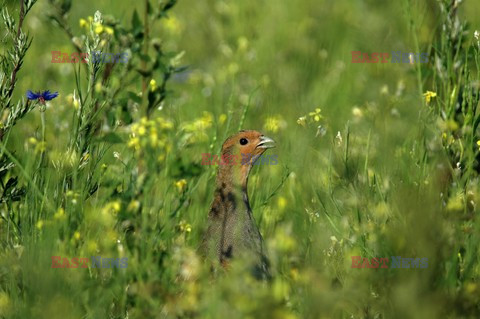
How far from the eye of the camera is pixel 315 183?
472 centimetres

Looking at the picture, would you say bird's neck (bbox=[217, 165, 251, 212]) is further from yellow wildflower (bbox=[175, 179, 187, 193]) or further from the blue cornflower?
the blue cornflower

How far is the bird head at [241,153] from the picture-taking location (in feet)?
15.9

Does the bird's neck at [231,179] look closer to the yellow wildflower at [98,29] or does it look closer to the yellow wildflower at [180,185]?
the yellow wildflower at [180,185]

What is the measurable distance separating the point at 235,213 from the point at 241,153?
1.93 ft

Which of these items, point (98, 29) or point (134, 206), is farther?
point (98, 29)

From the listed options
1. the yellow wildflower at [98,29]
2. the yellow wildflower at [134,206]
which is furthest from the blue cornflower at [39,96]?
the yellow wildflower at [134,206]

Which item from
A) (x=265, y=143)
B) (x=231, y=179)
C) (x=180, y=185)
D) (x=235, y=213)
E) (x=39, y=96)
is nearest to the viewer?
(x=180, y=185)

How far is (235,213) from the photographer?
449cm

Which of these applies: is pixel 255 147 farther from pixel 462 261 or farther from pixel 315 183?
pixel 462 261

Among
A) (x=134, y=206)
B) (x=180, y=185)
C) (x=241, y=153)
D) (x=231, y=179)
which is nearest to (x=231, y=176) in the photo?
(x=231, y=179)

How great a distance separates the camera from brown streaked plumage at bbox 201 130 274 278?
4.30 metres

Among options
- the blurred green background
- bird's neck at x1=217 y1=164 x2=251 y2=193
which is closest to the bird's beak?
the blurred green background

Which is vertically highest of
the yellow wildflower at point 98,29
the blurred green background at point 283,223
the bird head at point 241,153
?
the yellow wildflower at point 98,29

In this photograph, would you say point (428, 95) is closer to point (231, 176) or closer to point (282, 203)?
point (282, 203)
